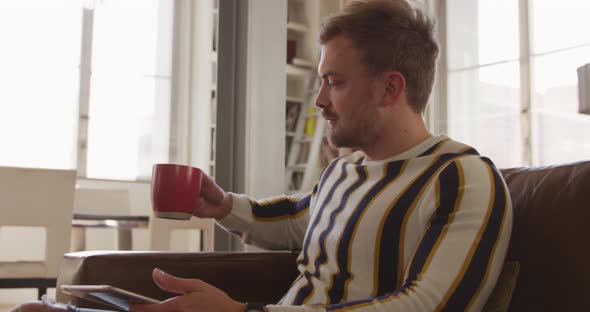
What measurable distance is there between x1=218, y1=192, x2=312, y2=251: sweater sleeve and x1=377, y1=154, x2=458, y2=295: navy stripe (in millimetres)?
423

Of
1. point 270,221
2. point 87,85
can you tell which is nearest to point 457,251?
point 270,221

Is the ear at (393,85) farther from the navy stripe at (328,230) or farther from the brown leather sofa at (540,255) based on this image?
the brown leather sofa at (540,255)

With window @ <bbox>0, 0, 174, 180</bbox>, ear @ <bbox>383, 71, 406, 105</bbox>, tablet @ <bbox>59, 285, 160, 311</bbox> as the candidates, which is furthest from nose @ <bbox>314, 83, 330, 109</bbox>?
window @ <bbox>0, 0, 174, 180</bbox>

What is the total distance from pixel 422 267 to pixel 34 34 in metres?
5.12

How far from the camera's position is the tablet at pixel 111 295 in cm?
96

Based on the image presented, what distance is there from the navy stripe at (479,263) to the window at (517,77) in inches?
148

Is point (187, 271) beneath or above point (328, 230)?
beneath

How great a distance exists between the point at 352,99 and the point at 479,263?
429 millimetres

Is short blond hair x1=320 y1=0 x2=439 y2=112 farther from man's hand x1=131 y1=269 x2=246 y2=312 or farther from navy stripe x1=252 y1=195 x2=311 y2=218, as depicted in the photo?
man's hand x1=131 y1=269 x2=246 y2=312

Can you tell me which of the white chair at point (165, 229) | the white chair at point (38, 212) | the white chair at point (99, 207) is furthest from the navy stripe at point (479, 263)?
the white chair at point (99, 207)

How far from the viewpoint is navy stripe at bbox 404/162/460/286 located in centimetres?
100

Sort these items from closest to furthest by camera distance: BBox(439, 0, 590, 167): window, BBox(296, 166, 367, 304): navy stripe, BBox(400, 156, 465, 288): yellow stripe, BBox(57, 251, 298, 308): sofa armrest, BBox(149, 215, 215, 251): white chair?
1. BBox(400, 156, 465, 288): yellow stripe
2. BBox(296, 166, 367, 304): navy stripe
3. BBox(57, 251, 298, 308): sofa armrest
4. BBox(149, 215, 215, 251): white chair
5. BBox(439, 0, 590, 167): window

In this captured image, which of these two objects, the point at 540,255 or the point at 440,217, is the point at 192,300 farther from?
the point at 540,255

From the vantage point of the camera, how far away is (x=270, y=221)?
1.53m
